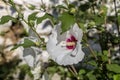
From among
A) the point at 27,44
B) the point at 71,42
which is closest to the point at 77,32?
the point at 71,42

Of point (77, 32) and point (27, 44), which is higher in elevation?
point (77, 32)

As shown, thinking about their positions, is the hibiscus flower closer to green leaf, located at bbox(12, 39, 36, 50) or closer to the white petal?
the white petal

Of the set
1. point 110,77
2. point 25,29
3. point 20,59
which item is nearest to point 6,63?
point 20,59

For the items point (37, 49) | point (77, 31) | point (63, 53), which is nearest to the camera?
point (77, 31)

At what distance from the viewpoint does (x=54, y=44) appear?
8.23 ft

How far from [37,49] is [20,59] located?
1.78 meters

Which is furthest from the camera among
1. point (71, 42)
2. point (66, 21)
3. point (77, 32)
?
point (71, 42)

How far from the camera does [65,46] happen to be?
2516 millimetres

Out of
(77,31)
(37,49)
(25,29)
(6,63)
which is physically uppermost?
(77,31)

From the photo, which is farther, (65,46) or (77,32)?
(65,46)

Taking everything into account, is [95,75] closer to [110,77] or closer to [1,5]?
[110,77]

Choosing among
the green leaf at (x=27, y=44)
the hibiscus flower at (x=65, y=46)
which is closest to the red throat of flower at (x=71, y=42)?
the hibiscus flower at (x=65, y=46)

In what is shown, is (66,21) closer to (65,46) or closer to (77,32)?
(77,32)

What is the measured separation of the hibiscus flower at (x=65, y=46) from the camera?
230 cm
